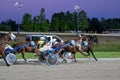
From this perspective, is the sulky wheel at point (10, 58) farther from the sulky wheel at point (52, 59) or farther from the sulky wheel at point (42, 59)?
the sulky wheel at point (52, 59)

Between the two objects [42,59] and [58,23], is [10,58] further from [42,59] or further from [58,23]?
[58,23]

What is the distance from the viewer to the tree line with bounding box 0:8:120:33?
97.2 metres

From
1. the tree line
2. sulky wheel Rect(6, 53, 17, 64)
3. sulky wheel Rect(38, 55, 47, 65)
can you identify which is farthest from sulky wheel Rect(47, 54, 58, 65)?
the tree line

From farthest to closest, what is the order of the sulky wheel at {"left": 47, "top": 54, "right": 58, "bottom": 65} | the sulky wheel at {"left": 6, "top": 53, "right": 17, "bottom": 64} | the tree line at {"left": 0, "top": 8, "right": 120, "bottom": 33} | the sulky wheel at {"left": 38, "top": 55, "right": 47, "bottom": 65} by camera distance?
the tree line at {"left": 0, "top": 8, "right": 120, "bottom": 33}, the sulky wheel at {"left": 38, "top": 55, "right": 47, "bottom": 65}, the sulky wheel at {"left": 6, "top": 53, "right": 17, "bottom": 64}, the sulky wheel at {"left": 47, "top": 54, "right": 58, "bottom": 65}

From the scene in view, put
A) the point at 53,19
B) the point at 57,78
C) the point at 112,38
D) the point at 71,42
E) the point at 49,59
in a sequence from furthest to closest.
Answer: the point at 53,19 < the point at 112,38 < the point at 71,42 < the point at 49,59 < the point at 57,78

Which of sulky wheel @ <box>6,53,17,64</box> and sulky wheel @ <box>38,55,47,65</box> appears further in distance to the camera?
sulky wheel @ <box>38,55,47,65</box>

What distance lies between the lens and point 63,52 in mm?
27078

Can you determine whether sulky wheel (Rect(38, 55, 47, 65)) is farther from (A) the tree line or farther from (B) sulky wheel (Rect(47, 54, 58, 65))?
(A) the tree line

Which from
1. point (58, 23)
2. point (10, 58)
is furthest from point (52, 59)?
point (58, 23)

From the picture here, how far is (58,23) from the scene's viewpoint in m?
111

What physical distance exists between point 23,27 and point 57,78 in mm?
85673

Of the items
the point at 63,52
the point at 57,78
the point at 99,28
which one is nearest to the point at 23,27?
the point at 99,28

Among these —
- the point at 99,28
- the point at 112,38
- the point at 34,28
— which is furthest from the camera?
the point at 99,28

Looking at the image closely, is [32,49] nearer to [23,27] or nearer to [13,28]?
[23,27]
